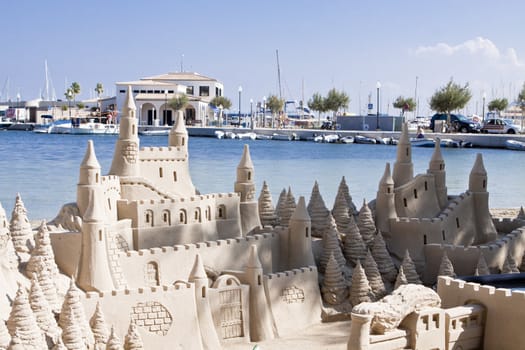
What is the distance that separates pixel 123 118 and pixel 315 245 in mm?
7669

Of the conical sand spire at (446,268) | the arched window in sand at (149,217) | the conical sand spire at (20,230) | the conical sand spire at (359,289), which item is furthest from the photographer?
the conical sand spire at (446,268)

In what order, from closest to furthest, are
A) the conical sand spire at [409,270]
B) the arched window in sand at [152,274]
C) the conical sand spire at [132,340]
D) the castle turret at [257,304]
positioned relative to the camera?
the conical sand spire at [132,340], the arched window in sand at [152,274], the castle turret at [257,304], the conical sand spire at [409,270]

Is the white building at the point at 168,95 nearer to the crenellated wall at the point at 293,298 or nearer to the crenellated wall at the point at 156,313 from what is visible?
the crenellated wall at the point at 293,298

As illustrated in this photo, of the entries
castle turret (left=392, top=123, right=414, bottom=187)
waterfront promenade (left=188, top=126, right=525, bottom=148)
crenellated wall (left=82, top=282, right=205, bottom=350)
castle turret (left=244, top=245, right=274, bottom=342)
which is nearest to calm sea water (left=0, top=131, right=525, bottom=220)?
waterfront promenade (left=188, top=126, right=525, bottom=148)

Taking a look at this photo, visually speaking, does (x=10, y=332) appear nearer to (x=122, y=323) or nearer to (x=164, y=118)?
(x=122, y=323)

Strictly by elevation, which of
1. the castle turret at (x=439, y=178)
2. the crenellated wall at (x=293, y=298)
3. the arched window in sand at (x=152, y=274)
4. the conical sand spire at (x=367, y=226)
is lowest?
the crenellated wall at (x=293, y=298)

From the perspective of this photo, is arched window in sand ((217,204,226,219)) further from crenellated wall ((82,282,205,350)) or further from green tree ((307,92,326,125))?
green tree ((307,92,326,125))

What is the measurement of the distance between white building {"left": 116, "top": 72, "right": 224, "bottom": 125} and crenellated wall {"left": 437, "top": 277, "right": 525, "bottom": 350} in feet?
263

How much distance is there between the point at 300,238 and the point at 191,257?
4.05 metres

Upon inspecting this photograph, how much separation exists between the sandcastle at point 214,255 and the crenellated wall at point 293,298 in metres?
0.04

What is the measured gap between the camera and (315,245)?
27.8 m

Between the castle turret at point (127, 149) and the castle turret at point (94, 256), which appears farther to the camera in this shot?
the castle turret at point (127, 149)

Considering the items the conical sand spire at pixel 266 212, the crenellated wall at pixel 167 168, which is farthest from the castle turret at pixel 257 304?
the conical sand spire at pixel 266 212

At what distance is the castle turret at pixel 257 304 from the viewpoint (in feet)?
75.6
